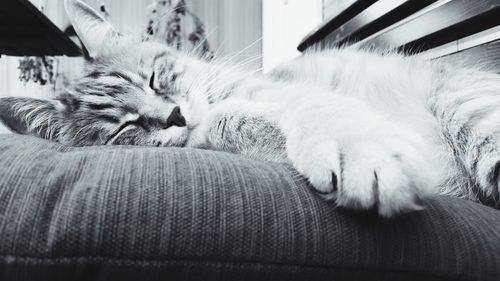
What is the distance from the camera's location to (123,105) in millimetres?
1063

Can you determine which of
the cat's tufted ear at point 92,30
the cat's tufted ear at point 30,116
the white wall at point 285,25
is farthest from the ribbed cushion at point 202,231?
the white wall at point 285,25

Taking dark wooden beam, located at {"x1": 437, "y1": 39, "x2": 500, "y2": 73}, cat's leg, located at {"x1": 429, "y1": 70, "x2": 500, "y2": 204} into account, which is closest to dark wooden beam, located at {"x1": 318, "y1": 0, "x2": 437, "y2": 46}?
Result: dark wooden beam, located at {"x1": 437, "y1": 39, "x2": 500, "y2": 73}

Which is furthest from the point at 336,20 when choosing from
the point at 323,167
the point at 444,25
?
the point at 323,167

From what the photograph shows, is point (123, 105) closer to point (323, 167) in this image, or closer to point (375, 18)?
point (323, 167)

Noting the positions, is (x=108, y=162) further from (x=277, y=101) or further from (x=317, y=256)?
(x=277, y=101)

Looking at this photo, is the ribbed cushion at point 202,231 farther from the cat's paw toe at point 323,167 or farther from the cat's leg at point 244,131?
the cat's leg at point 244,131

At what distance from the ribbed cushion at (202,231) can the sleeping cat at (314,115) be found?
51 millimetres

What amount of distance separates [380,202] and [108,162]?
0.38 metres

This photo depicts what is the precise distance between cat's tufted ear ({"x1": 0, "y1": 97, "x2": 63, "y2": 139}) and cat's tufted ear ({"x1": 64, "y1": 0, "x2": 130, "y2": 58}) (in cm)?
27

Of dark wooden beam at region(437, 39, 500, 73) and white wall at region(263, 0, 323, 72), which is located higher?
white wall at region(263, 0, 323, 72)

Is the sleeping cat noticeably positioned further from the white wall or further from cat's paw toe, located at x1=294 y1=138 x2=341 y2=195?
the white wall

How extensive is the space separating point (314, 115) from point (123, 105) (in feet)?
1.84

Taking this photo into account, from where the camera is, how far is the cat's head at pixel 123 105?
100cm

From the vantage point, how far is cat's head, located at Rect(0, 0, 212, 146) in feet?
3.27
